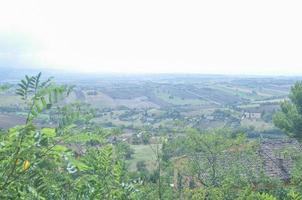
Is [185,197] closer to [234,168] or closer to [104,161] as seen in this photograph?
[234,168]

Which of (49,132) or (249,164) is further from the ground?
(49,132)

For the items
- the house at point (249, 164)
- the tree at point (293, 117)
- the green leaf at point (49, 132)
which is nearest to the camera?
the green leaf at point (49, 132)

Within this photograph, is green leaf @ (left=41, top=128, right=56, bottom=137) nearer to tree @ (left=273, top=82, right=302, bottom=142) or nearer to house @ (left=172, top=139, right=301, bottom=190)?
house @ (left=172, top=139, right=301, bottom=190)

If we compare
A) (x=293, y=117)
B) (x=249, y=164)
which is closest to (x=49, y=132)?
(x=249, y=164)

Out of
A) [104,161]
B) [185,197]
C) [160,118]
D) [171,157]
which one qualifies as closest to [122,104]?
[160,118]

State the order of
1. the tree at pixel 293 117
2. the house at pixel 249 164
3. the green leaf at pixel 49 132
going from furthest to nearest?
the tree at pixel 293 117
the house at pixel 249 164
the green leaf at pixel 49 132

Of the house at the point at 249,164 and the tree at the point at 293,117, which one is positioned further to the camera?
the tree at the point at 293,117

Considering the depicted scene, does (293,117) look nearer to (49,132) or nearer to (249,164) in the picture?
(249,164)

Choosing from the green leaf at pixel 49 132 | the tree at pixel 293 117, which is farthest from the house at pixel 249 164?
the green leaf at pixel 49 132

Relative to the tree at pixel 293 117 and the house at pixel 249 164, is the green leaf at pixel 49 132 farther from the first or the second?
the tree at pixel 293 117
